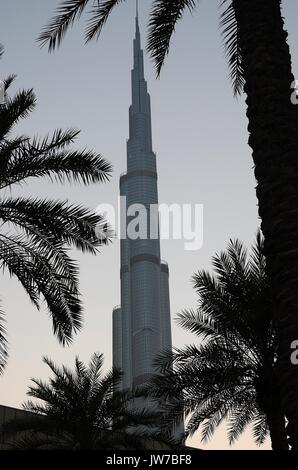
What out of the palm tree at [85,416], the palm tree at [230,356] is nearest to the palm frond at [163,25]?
the palm tree at [230,356]

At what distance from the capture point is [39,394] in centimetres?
2170

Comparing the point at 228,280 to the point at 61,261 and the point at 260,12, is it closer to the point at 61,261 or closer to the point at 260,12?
the point at 61,261

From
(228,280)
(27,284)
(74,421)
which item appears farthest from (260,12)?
(74,421)

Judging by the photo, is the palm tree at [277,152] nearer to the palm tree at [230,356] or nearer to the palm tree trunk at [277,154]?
the palm tree trunk at [277,154]

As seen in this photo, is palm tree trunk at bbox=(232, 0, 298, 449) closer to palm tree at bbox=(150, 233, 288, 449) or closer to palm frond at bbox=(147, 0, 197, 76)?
palm frond at bbox=(147, 0, 197, 76)

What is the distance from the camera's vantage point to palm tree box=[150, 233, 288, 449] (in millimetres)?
16453

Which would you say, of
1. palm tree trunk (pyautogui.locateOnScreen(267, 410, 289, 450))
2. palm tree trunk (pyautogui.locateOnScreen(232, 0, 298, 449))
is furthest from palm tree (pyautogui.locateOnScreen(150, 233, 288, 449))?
palm tree trunk (pyautogui.locateOnScreen(232, 0, 298, 449))

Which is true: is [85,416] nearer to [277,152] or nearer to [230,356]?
[230,356]

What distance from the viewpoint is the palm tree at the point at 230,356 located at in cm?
1645

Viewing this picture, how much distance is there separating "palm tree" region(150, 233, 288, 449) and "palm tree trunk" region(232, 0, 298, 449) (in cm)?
857

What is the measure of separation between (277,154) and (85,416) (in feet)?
52.3

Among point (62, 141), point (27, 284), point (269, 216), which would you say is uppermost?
point (62, 141)

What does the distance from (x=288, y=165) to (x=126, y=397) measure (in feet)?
55.3

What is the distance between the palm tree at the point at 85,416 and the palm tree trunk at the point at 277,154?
48.9ft
